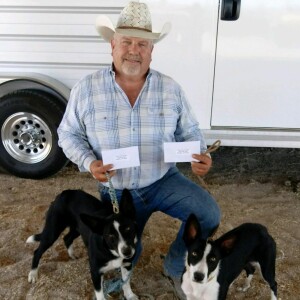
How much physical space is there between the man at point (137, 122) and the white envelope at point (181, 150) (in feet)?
0.22

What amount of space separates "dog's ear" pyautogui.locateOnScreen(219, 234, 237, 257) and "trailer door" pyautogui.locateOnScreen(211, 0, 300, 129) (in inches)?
78.0

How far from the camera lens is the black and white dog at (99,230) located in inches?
90.4

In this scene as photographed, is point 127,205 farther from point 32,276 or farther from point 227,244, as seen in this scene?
point 32,276

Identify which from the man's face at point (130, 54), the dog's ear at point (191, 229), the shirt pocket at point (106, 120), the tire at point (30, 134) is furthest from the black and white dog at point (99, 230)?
the tire at point (30, 134)

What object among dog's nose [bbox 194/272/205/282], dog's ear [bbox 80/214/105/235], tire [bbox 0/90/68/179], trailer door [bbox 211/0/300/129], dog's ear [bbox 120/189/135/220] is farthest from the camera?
tire [bbox 0/90/68/179]

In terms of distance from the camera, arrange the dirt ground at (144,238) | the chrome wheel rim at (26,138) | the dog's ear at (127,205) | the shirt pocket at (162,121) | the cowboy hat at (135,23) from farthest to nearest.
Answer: the chrome wheel rim at (26,138) < the dirt ground at (144,238) < the shirt pocket at (162,121) < the cowboy hat at (135,23) < the dog's ear at (127,205)

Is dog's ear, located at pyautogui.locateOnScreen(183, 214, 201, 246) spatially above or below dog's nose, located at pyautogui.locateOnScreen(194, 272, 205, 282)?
above

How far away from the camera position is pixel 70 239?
Result: 2977 mm

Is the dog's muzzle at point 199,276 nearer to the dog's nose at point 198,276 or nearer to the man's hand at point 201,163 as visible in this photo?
the dog's nose at point 198,276

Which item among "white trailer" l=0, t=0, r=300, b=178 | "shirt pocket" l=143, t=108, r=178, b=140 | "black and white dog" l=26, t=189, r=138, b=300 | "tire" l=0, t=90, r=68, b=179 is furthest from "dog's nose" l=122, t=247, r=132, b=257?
"tire" l=0, t=90, r=68, b=179

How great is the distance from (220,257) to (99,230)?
682mm

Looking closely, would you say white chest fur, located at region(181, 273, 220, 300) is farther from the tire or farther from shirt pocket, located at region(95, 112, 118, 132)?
the tire

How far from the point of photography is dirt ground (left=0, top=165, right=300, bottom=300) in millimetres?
2746

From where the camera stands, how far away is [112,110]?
2555mm
